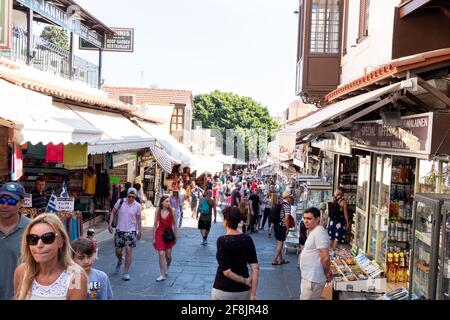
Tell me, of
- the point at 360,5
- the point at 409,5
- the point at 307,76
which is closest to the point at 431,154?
the point at 409,5

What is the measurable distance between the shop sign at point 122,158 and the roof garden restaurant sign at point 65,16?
443 cm

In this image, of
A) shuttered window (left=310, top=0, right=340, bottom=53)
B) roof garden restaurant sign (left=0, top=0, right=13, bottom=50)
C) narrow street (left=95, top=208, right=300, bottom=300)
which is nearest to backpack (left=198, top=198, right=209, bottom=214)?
narrow street (left=95, top=208, right=300, bottom=300)

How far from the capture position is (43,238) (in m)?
3.58

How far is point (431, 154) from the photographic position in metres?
6.36

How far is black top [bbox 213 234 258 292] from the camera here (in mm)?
5332

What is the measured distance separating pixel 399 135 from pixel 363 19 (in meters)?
5.84

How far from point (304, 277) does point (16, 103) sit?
4.15 m

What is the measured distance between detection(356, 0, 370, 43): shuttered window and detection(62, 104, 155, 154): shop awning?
6.08 meters

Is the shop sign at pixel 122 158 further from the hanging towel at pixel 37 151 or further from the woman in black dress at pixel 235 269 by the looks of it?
the woman in black dress at pixel 235 269

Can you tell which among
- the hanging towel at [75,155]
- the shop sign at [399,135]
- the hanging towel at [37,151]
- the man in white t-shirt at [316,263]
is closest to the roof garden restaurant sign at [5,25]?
the hanging towel at [37,151]

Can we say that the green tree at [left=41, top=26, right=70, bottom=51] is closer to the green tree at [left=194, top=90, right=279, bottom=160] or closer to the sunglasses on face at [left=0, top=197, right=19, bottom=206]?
the green tree at [left=194, top=90, right=279, bottom=160]

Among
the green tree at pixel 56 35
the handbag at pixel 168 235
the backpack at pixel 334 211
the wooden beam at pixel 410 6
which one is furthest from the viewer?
the green tree at pixel 56 35

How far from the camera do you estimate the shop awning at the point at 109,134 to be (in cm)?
1141

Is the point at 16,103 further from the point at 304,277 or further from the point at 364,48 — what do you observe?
the point at 364,48
